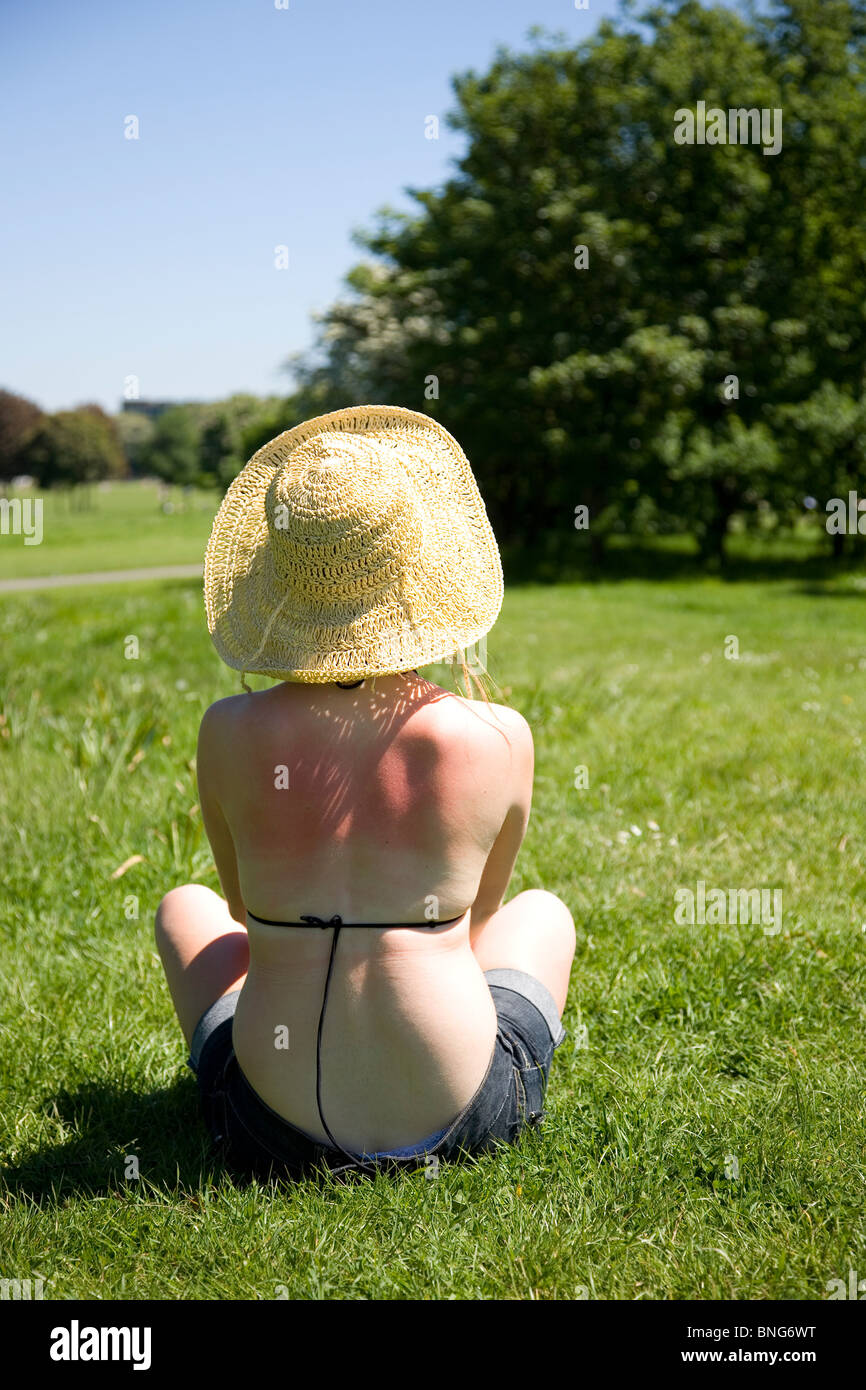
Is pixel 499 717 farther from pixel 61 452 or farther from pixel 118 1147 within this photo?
pixel 61 452

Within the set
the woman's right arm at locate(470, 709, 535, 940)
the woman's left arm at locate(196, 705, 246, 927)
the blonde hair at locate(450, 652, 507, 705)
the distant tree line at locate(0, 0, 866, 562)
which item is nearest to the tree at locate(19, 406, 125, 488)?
the distant tree line at locate(0, 0, 866, 562)

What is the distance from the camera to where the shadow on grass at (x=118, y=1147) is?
2475 millimetres

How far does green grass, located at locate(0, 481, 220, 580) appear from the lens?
30000 mm

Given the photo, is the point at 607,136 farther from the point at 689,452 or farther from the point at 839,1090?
the point at 839,1090

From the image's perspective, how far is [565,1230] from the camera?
7.23ft

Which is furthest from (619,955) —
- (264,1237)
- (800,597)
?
(800,597)

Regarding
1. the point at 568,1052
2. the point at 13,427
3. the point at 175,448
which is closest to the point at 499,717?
the point at 568,1052

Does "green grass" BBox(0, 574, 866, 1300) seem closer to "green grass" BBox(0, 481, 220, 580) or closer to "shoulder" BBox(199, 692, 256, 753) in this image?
"shoulder" BBox(199, 692, 256, 753)

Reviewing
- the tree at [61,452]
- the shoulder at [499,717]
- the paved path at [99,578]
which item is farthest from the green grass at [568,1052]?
the tree at [61,452]

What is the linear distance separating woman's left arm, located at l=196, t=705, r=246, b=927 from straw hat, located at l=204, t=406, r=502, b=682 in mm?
142

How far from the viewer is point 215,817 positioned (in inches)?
91.9

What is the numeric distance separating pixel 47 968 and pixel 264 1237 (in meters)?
1.66

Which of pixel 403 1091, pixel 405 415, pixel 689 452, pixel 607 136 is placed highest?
pixel 607 136

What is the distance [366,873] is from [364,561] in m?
0.56
